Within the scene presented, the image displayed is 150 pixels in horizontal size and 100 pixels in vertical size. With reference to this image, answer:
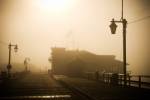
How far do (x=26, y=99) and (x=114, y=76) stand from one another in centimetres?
1962

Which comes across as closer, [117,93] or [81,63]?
[117,93]

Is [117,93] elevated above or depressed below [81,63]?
above

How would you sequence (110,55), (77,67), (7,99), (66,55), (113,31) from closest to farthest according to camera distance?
(7,99)
(113,31)
(77,67)
(110,55)
(66,55)

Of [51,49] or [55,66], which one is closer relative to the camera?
[55,66]

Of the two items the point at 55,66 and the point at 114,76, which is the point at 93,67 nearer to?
the point at 55,66

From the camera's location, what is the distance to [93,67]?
129m

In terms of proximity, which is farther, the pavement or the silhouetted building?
the silhouetted building

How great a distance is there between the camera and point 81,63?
111688 mm

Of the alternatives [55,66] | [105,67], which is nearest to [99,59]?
[105,67]

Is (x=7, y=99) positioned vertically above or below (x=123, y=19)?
below

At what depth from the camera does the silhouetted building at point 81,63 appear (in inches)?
4431

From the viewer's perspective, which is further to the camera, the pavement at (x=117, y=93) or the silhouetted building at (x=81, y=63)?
the silhouetted building at (x=81, y=63)

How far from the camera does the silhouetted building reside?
112544mm

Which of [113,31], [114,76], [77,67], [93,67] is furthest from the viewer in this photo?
[93,67]
